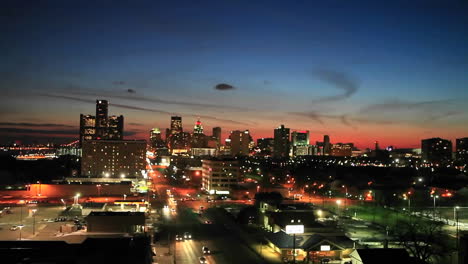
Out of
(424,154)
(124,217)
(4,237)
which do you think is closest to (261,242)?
(124,217)

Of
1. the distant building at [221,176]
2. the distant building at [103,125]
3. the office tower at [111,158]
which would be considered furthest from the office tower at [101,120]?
the distant building at [221,176]

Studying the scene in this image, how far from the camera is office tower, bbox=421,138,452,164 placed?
78.1m

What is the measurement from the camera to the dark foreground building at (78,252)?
29.5ft

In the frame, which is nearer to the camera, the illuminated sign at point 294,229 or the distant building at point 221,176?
the illuminated sign at point 294,229

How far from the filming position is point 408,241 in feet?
47.1

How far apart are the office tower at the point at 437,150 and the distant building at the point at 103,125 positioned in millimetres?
58882

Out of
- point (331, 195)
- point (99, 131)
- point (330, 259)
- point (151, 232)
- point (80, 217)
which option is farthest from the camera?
point (99, 131)

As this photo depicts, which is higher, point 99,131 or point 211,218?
point 99,131

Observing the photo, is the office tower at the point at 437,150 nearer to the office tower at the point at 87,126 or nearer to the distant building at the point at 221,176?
the distant building at the point at 221,176

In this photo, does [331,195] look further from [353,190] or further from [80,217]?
[80,217]

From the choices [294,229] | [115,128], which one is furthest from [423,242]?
[115,128]

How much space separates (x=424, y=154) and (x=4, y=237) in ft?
264

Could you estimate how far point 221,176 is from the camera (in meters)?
32.9

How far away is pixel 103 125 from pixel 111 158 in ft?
110
